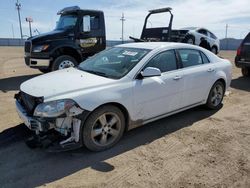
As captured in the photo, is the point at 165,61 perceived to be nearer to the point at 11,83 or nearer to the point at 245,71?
the point at 11,83

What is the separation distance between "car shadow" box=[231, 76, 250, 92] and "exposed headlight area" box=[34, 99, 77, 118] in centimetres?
623

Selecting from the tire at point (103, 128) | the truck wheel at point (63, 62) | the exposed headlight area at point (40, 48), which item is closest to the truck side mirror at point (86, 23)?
the truck wheel at point (63, 62)

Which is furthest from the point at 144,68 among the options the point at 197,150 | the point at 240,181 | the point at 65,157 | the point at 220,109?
the point at 220,109

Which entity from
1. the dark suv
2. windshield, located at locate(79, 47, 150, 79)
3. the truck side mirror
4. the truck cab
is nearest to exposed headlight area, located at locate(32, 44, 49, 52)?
the truck cab

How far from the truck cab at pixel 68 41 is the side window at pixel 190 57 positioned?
5.10 m

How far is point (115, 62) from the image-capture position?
15.5ft

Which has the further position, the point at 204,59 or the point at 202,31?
the point at 202,31

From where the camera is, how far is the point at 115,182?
326cm

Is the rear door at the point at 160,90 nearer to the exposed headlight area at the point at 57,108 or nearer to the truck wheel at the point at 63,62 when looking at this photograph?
the exposed headlight area at the point at 57,108

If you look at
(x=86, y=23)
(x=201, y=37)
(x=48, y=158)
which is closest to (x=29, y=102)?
(x=48, y=158)

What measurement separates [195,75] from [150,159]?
2.17m

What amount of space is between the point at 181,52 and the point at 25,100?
2969mm

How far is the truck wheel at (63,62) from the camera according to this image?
9127mm

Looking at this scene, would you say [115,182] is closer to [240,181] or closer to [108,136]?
[108,136]
